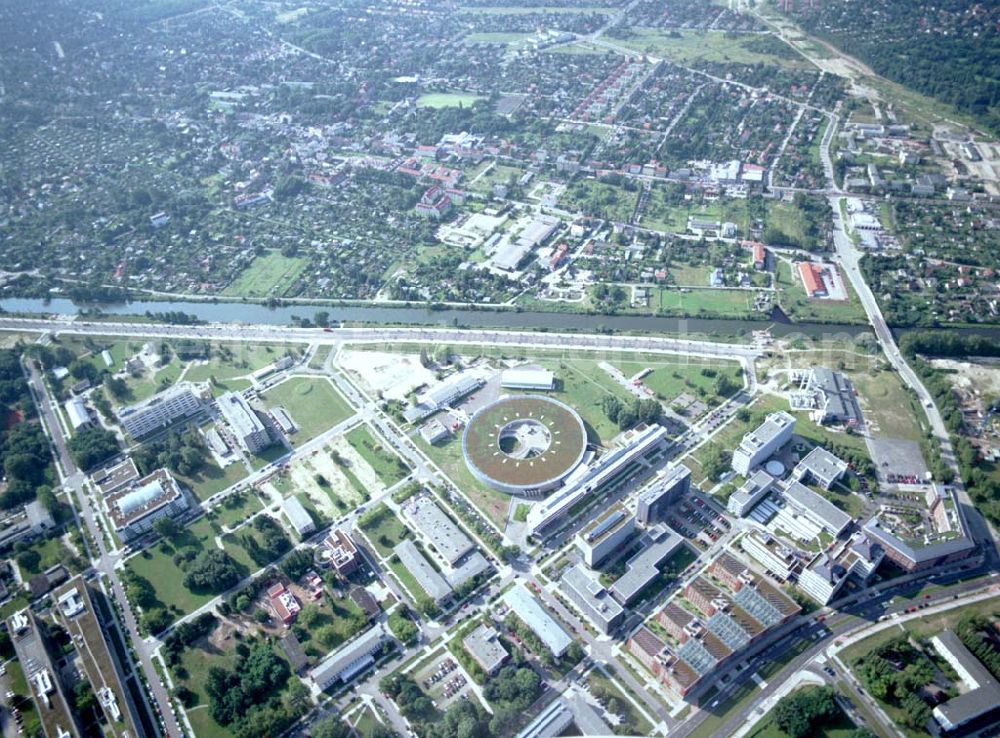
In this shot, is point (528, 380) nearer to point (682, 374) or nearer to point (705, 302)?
point (682, 374)

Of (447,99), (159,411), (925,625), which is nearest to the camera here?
(925,625)

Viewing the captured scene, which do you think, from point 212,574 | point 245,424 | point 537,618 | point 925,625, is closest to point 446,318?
point 245,424

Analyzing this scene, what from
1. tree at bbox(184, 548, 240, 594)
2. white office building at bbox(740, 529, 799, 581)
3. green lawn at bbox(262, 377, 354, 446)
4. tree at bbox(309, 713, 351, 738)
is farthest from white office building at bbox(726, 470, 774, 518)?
tree at bbox(184, 548, 240, 594)

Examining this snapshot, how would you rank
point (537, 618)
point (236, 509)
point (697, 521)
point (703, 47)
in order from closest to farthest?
point (537, 618) → point (697, 521) → point (236, 509) → point (703, 47)

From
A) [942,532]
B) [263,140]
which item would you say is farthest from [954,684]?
[263,140]

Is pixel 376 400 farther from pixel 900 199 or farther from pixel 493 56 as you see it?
pixel 493 56

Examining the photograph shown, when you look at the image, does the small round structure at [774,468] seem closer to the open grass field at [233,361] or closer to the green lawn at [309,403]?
the green lawn at [309,403]

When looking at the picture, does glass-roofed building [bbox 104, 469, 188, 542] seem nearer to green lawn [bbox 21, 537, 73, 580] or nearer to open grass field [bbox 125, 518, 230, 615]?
open grass field [bbox 125, 518, 230, 615]
